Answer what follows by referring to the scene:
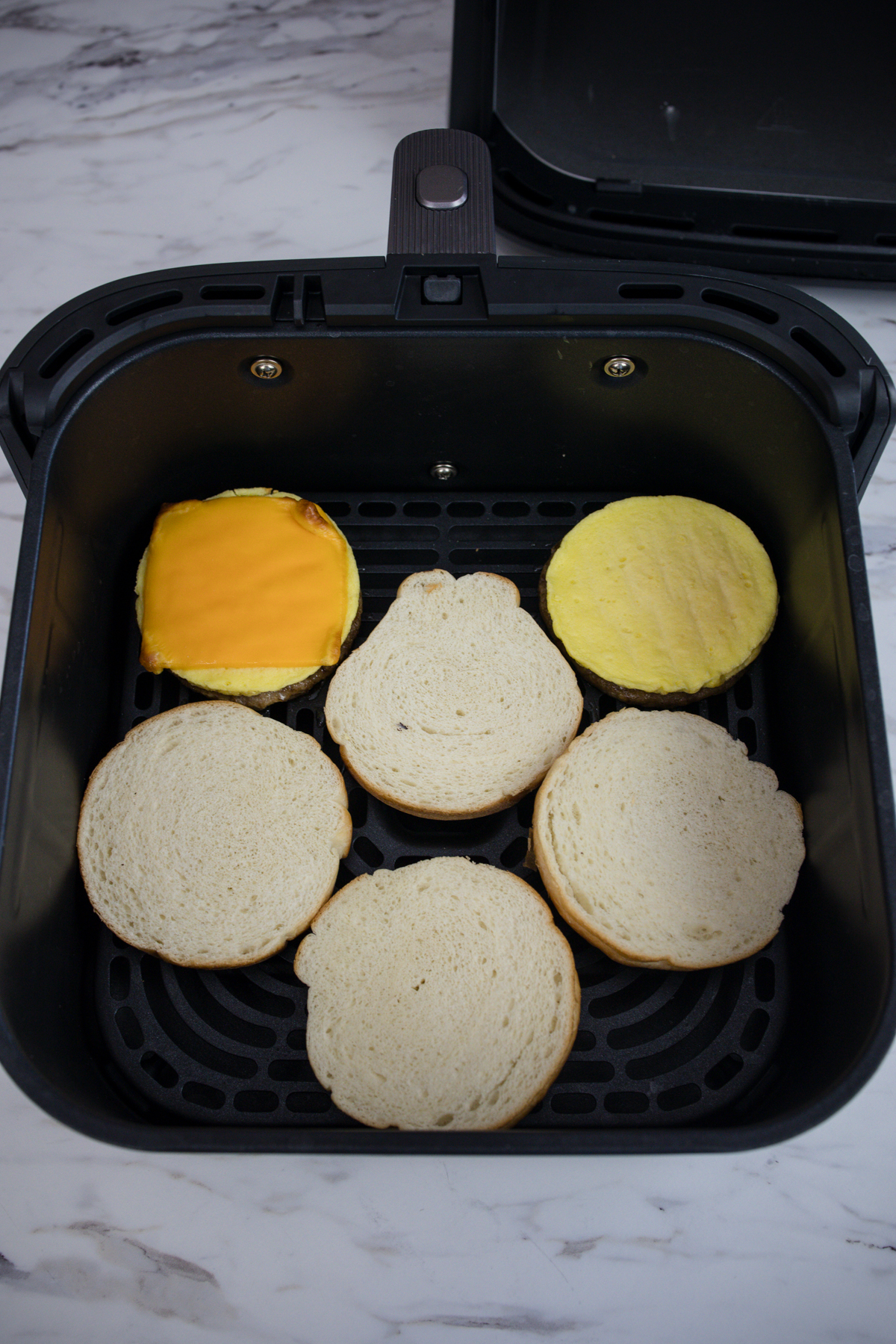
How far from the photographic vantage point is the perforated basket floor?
1.15m

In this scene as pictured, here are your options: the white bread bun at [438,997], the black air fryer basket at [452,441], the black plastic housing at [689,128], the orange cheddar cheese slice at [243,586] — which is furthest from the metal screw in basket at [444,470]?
the white bread bun at [438,997]

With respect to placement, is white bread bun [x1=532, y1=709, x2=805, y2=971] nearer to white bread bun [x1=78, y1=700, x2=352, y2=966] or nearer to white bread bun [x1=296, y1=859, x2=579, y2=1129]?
white bread bun [x1=296, y1=859, x2=579, y2=1129]

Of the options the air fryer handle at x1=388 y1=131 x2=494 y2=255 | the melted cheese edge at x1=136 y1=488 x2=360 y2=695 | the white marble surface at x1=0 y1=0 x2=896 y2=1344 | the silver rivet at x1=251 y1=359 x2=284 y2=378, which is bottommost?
the white marble surface at x1=0 y1=0 x2=896 y2=1344

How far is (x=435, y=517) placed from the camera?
4.81 ft

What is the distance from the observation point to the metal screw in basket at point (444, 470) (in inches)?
55.9

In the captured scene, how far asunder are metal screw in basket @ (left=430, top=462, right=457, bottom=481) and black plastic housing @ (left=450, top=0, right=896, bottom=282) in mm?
409

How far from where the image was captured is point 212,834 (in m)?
1.26

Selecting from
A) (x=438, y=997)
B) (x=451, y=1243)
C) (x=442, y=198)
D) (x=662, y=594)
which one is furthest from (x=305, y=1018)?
(x=442, y=198)

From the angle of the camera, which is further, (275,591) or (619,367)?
(275,591)

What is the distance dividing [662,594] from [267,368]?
61cm

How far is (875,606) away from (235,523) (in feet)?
3.08

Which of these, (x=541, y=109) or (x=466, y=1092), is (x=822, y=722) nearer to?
(x=466, y=1092)

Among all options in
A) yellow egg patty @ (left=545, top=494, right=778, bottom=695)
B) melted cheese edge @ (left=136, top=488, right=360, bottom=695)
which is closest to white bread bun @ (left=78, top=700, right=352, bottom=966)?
melted cheese edge @ (left=136, top=488, right=360, bottom=695)

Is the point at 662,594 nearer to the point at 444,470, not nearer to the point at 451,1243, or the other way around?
the point at 444,470
